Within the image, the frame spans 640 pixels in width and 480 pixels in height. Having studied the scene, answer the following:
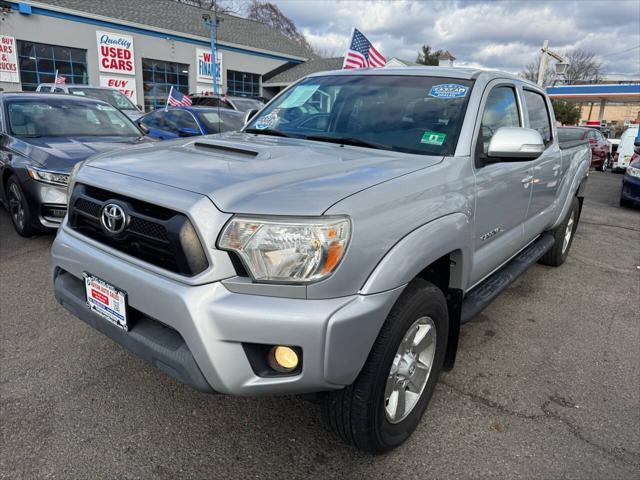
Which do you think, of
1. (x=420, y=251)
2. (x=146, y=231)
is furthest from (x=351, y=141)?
(x=146, y=231)

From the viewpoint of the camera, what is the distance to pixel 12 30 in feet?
63.6

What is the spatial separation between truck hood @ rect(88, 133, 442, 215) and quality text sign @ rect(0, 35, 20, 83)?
21074 mm

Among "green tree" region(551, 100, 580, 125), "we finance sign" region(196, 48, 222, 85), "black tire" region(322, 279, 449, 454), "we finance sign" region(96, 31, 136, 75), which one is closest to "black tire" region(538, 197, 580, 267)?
"black tire" region(322, 279, 449, 454)

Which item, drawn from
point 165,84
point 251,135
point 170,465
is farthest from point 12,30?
point 170,465

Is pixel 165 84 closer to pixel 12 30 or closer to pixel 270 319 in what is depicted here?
pixel 12 30

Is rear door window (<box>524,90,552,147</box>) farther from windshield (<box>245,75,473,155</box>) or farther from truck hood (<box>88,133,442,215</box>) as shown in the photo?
truck hood (<box>88,133,442,215</box>)

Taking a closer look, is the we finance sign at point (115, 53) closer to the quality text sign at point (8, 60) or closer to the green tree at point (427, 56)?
the quality text sign at point (8, 60)

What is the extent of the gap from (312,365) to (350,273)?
1.20ft

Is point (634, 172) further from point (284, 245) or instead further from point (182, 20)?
point (182, 20)

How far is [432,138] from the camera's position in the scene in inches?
106

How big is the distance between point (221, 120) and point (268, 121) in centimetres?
559

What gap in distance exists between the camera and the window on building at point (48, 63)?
20.1 metres

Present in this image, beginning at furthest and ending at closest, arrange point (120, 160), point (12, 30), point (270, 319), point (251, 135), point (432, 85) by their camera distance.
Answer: point (12, 30) → point (251, 135) → point (432, 85) → point (120, 160) → point (270, 319)

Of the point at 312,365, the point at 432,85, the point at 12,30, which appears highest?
the point at 12,30
